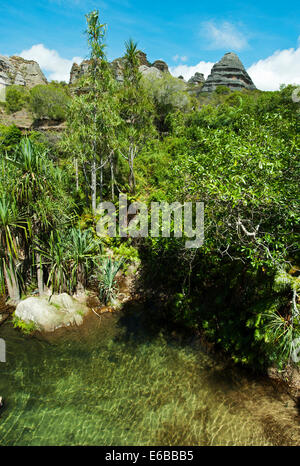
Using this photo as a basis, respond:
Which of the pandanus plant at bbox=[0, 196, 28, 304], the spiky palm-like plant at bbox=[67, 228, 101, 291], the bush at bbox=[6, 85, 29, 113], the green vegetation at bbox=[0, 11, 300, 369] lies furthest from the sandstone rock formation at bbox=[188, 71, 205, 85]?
the pandanus plant at bbox=[0, 196, 28, 304]

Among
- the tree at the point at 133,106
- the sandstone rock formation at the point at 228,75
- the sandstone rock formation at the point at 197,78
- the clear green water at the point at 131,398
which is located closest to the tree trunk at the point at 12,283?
the clear green water at the point at 131,398

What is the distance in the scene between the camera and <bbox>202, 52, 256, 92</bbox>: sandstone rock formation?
74.4 m

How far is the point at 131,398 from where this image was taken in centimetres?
495

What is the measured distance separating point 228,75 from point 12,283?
298 feet

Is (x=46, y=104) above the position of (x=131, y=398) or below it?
above

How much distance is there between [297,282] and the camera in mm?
4434

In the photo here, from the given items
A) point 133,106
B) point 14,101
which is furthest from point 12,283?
point 14,101

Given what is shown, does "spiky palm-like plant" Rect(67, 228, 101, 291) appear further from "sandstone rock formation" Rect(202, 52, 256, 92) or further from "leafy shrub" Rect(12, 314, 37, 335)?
"sandstone rock formation" Rect(202, 52, 256, 92)

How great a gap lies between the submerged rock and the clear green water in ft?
1.56

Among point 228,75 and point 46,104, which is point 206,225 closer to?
point 46,104
